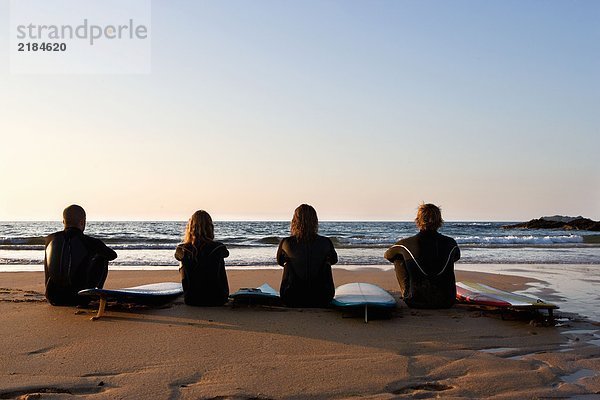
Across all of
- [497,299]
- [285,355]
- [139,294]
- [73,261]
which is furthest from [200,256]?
[497,299]

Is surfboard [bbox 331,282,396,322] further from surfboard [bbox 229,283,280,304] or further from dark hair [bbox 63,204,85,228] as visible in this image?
dark hair [bbox 63,204,85,228]

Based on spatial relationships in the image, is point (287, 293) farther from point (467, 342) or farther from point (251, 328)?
point (467, 342)

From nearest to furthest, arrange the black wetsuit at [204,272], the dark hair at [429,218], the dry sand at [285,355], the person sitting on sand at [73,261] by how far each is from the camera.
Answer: the dry sand at [285,355]
the person sitting on sand at [73,261]
the black wetsuit at [204,272]
the dark hair at [429,218]

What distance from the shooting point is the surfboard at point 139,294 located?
5.53 meters

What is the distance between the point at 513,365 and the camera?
153 inches

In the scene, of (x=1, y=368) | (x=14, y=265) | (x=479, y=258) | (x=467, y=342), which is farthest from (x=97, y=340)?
(x=479, y=258)

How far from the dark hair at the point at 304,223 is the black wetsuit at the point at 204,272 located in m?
0.85

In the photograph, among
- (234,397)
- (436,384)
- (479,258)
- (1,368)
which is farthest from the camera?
(479,258)

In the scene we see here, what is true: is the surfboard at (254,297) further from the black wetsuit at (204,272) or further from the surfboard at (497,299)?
the surfboard at (497,299)

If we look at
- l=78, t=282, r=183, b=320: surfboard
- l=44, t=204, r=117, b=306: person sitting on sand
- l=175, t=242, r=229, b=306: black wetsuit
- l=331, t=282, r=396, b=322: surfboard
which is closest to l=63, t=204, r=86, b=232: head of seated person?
l=44, t=204, r=117, b=306: person sitting on sand

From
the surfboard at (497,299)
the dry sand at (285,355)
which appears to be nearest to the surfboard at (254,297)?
the dry sand at (285,355)

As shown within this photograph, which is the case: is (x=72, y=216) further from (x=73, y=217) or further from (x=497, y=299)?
(x=497, y=299)

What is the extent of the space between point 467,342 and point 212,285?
2959mm

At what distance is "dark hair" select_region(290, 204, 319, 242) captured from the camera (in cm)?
602
